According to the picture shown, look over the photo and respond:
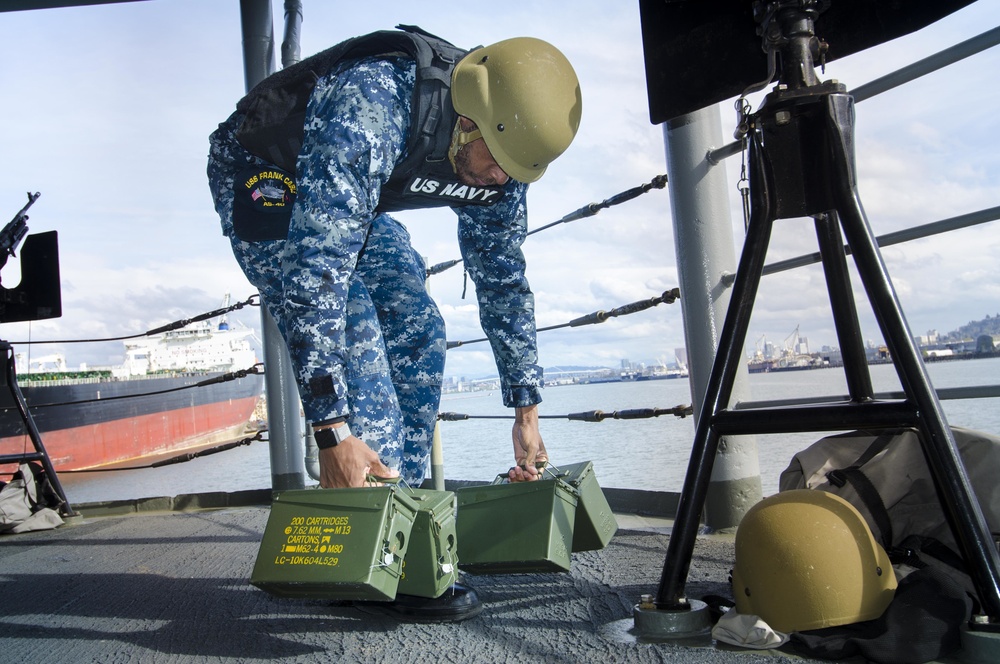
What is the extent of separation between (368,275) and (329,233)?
1.71 feet

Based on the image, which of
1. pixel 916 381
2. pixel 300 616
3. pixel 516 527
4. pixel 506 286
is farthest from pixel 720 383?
pixel 300 616

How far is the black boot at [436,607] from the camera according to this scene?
1.42 meters

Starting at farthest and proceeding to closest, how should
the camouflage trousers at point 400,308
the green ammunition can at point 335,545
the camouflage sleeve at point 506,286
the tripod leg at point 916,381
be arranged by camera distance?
1. the camouflage sleeve at point 506,286
2. the camouflage trousers at point 400,308
3. the green ammunition can at point 335,545
4. the tripod leg at point 916,381

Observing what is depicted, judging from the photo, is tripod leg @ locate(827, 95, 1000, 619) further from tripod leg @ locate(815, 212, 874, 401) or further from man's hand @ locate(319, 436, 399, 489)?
man's hand @ locate(319, 436, 399, 489)

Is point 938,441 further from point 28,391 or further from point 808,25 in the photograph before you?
point 28,391

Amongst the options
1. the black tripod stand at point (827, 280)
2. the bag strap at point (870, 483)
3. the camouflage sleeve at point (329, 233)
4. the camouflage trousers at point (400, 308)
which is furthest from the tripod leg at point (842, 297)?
the camouflage trousers at point (400, 308)

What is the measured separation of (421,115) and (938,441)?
1.23m

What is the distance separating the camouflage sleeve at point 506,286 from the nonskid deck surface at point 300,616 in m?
0.57

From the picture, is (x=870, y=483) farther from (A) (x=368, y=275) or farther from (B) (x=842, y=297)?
(A) (x=368, y=275)

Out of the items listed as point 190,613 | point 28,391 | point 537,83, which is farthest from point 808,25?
point 28,391

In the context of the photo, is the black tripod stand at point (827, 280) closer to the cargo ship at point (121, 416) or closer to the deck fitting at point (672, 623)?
the deck fitting at point (672, 623)

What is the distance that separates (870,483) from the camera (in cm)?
131

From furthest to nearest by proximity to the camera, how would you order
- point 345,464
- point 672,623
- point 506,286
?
point 506,286 < point 345,464 < point 672,623

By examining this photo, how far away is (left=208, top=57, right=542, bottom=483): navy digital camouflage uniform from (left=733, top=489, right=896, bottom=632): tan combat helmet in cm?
85
